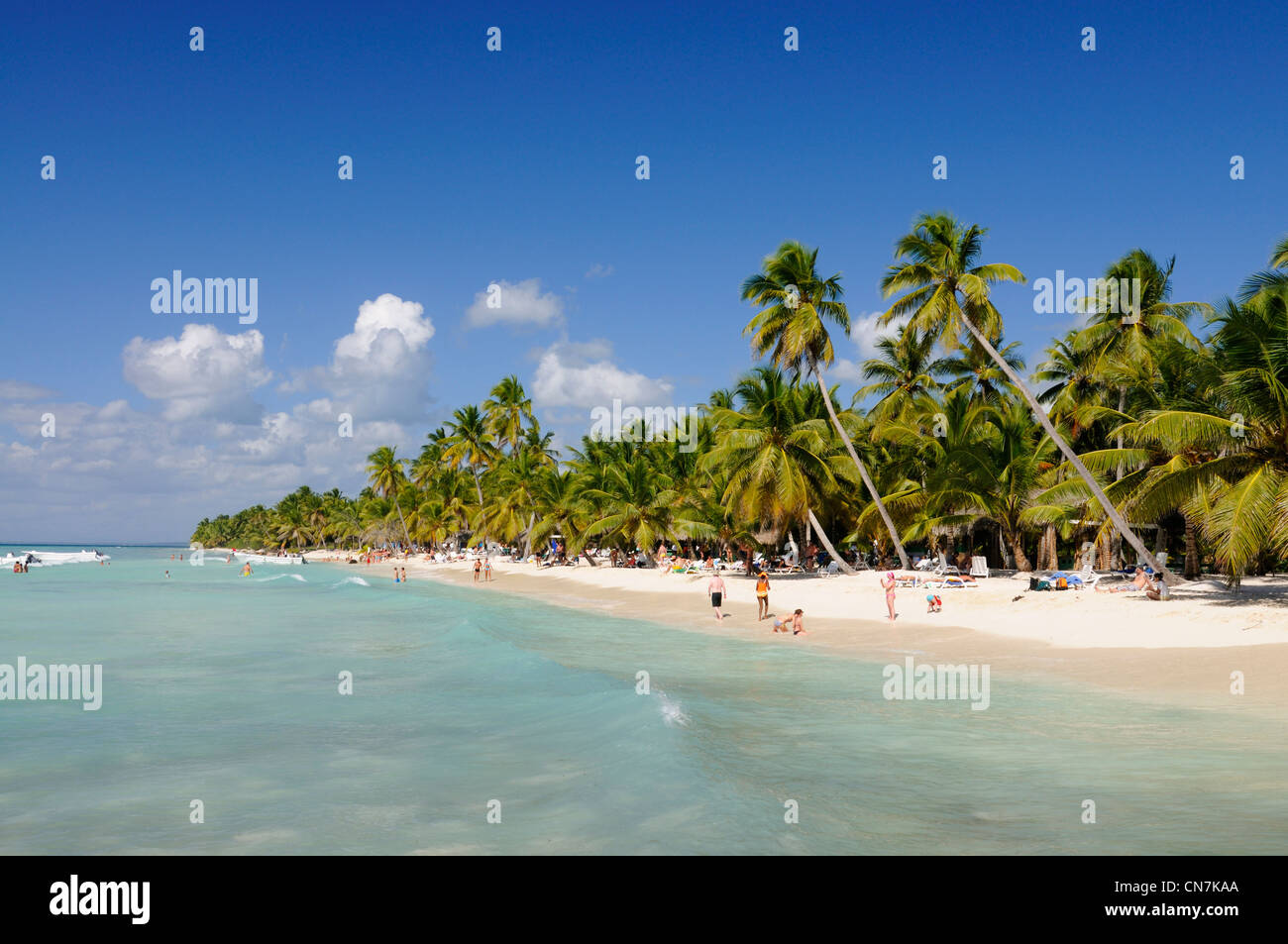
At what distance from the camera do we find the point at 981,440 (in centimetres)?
3391

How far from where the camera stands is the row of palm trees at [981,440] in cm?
1758

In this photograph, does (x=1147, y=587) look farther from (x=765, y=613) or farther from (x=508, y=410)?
(x=508, y=410)

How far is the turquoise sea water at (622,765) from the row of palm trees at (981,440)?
8.67m

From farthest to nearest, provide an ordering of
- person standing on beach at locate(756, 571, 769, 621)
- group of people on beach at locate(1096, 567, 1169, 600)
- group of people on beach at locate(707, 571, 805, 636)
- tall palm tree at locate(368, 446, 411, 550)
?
tall palm tree at locate(368, 446, 411, 550) → person standing on beach at locate(756, 571, 769, 621) → group of people on beach at locate(707, 571, 805, 636) → group of people on beach at locate(1096, 567, 1169, 600)

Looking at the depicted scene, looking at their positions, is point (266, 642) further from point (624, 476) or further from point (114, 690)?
point (624, 476)

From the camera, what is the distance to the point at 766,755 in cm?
958

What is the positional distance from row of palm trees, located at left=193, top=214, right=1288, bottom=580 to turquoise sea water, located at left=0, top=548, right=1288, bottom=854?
341 inches

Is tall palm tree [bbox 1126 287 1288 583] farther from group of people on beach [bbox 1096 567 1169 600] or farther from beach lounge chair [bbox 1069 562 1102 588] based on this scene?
beach lounge chair [bbox 1069 562 1102 588]

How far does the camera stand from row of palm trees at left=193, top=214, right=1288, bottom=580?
57.7 feet

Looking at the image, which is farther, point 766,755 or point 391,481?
point 391,481

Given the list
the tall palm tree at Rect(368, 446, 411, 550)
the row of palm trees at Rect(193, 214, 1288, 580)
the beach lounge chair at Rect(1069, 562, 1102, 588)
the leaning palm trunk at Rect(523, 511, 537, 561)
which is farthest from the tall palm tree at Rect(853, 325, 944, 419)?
the tall palm tree at Rect(368, 446, 411, 550)

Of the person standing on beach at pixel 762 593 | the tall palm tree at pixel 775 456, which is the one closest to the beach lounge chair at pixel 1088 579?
the person standing on beach at pixel 762 593
